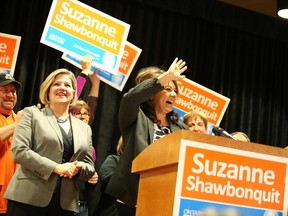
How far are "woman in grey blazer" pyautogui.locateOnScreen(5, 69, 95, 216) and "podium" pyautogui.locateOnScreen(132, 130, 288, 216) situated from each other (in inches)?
31.3

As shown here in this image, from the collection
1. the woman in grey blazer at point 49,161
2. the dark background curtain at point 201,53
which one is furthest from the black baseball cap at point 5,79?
the dark background curtain at point 201,53

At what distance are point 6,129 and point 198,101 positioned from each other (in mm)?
1710

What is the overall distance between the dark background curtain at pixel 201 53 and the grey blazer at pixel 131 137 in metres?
2.07

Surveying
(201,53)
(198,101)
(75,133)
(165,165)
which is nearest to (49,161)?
(75,133)

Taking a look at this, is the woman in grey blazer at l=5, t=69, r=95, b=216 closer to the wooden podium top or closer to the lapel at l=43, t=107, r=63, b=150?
the lapel at l=43, t=107, r=63, b=150

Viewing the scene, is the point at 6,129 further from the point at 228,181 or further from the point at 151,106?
the point at 228,181

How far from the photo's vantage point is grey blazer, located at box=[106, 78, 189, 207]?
6.21 ft

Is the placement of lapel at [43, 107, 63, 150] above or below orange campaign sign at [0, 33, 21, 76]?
below

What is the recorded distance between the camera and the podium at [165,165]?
1130mm

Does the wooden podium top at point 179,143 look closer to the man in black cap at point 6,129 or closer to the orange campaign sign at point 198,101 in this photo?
the man in black cap at point 6,129

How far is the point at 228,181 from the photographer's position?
1.13m

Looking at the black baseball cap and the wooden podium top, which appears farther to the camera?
the black baseball cap

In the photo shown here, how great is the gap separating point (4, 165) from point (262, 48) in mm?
3539

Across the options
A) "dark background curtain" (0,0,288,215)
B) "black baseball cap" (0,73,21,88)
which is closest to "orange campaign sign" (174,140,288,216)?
"black baseball cap" (0,73,21,88)
